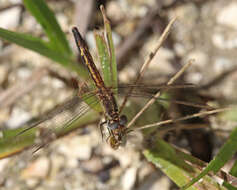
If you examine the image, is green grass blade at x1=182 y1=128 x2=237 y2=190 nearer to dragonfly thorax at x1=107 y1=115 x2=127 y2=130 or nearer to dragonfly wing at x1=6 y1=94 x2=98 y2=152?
A: dragonfly thorax at x1=107 y1=115 x2=127 y2=130

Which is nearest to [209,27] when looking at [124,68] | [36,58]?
[124,68]

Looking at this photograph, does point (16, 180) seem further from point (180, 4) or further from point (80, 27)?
point (180, 4)

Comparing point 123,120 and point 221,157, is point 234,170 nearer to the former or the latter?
point 221,157

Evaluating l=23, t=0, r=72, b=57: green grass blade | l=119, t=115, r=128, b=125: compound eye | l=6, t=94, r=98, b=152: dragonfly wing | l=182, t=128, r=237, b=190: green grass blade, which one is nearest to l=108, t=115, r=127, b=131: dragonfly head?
l=119, t=115, r=128, b=125: compound eye

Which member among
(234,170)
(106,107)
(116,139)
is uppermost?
(106,107)

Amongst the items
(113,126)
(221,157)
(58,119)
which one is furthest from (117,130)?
(221,157)

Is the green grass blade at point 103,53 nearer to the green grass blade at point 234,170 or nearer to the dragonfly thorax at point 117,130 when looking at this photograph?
the dragonfly thorax at point 117,130
